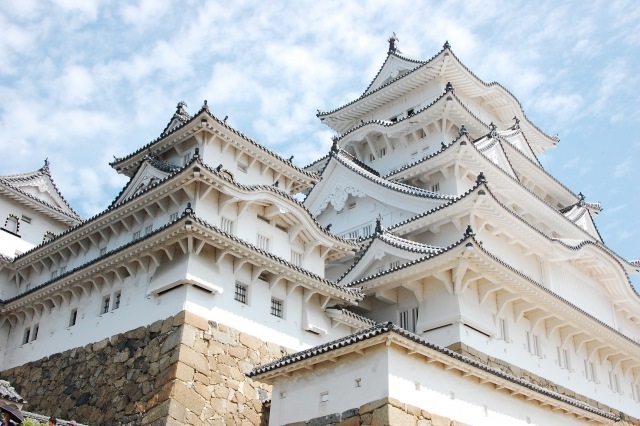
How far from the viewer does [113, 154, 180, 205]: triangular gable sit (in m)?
23.2

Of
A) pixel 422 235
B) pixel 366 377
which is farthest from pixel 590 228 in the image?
pixel 366 377

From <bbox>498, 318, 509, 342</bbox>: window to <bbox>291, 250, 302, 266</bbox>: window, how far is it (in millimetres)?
7267

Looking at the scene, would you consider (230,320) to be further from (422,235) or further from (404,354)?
(422,235)

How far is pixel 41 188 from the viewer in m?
31.5

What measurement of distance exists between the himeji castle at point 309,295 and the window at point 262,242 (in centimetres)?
22

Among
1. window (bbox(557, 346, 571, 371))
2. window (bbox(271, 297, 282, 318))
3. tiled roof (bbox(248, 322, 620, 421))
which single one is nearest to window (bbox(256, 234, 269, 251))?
window (bbox(271, 297, 282, 318))

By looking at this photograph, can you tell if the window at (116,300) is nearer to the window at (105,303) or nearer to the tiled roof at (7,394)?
the window at (105,303)

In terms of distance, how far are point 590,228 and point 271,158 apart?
2051cm

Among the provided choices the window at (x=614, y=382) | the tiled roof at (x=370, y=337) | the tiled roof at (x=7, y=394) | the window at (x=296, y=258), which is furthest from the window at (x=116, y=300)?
the window at (x=614, y=382)

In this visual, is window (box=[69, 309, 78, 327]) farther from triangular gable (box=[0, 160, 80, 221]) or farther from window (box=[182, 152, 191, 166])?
triangular gable (box=[0, 160, 80, 221])

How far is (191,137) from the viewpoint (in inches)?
947

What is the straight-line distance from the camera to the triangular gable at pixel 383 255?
2505 centimetres

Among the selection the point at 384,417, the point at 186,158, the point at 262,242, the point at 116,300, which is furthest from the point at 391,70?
the point at 384,417

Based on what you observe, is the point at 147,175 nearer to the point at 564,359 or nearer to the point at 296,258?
the point at 296,258
